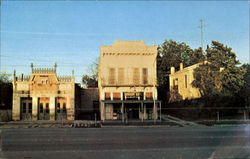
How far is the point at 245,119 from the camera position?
1089 inches

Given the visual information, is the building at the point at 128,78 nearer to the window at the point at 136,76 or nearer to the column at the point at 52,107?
the window at the point at 136,76

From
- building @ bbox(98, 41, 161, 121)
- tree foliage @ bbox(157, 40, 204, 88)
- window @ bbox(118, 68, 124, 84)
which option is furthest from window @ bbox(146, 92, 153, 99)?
tree foliage @ bbox(157, 40, 204, 88)

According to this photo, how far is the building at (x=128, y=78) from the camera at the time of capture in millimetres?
33250

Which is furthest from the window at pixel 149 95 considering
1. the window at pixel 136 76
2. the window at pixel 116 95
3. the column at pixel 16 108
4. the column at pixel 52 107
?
the column at pixel 16 108

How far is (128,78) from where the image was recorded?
33.6m

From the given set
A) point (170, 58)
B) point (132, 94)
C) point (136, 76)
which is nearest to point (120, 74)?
point (136, 76)

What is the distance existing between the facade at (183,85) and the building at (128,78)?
17.2ft

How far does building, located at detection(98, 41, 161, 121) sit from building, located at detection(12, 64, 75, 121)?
157 inches

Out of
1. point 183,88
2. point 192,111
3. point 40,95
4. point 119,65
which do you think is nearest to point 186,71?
point 183,88

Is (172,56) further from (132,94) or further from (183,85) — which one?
(132,94)

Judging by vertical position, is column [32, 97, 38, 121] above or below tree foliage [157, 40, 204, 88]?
below

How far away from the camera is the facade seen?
1411 inches

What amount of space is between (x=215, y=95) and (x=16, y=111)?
21850 millimetres

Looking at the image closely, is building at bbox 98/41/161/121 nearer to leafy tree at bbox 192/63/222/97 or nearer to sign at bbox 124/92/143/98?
sign at bbox 124/92/143/98
